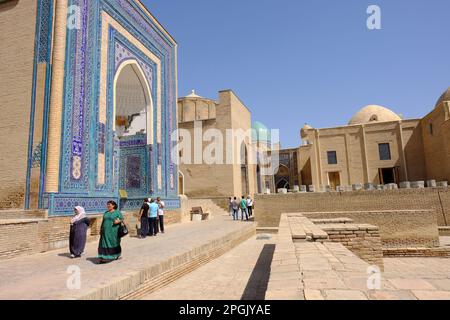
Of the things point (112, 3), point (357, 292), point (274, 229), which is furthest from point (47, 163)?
point (274, 229)

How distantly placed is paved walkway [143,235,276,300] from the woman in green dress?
3.76ft

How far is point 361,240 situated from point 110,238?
4.44m

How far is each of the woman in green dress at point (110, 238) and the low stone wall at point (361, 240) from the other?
12.2ft

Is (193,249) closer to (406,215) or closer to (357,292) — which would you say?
(357,292)

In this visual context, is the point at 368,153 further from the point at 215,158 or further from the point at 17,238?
the point at 17,238

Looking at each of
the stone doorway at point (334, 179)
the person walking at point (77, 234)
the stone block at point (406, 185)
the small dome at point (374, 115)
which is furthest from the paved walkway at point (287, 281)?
the small dome at point (374, 115)

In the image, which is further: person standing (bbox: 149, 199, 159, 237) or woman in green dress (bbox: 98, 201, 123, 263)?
person standing (bbox: 149, 199, 159, 237)

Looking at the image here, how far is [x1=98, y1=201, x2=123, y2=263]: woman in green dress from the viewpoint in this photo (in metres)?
5.29

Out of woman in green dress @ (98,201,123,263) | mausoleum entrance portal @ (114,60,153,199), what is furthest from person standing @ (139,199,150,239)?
woman in green dress @ (98,201,123,263)

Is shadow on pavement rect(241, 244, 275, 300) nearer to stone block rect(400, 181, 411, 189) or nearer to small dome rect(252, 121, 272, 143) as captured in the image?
stone block rect(400, 181, 411, 189)

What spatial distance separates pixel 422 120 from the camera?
23.8m

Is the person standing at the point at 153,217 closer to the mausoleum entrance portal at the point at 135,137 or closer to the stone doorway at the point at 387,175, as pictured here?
the mausoleum entrance portal at the point at 135,137

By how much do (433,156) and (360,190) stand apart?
10.3 m

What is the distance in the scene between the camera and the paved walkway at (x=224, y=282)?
13.9 ft
